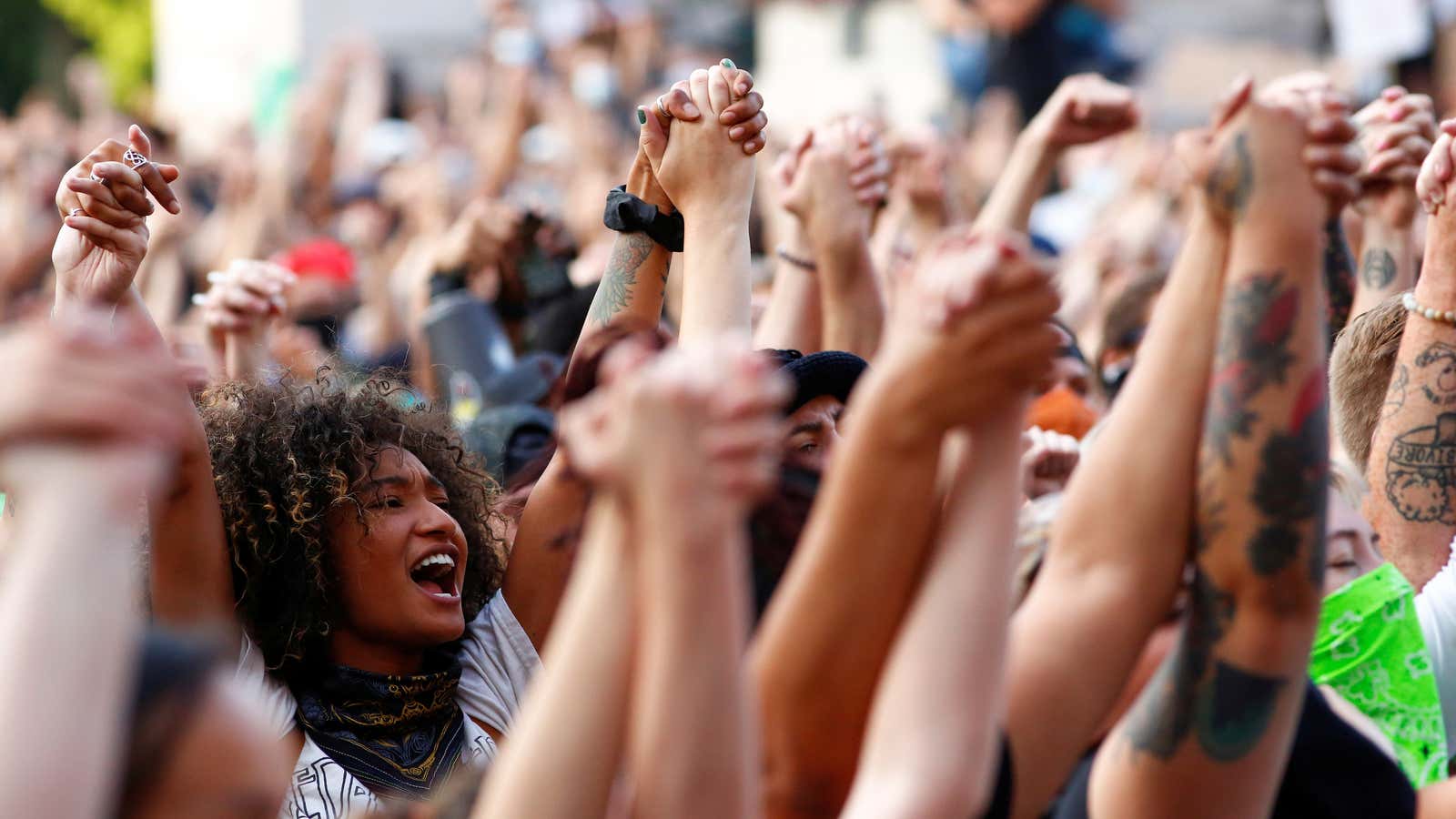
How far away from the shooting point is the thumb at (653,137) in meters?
3.11

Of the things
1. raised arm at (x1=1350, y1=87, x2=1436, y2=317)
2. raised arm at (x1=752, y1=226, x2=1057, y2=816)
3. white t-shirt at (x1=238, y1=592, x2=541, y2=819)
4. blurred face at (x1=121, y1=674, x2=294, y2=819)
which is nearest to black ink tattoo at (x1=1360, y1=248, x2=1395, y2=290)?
raised arm at (x1=1350, y1=87, x2=1436, y2=317)

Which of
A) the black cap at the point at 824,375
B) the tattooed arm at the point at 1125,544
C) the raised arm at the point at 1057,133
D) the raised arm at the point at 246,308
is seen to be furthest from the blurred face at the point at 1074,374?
the tattooed arm at the point at 1125,544

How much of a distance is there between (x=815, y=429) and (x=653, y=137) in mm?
831

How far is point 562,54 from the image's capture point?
450 inches

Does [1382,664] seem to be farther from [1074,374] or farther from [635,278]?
[1074,374]

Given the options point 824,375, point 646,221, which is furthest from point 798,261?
point 824,375

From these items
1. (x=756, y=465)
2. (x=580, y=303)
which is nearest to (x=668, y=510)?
(x=756, y=465)

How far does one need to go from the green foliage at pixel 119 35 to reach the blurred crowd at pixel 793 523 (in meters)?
17.8

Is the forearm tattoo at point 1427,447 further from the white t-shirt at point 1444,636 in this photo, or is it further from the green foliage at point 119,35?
the green foliage at point 119,35

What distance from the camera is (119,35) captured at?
20.6 meters

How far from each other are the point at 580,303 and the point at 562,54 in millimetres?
7052

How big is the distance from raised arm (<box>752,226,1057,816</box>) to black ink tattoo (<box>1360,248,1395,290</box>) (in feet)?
7.36

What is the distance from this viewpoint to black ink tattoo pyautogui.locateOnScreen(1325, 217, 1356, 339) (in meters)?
3.56

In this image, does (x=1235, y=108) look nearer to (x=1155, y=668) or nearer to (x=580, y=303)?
(x=1155, y=668)
